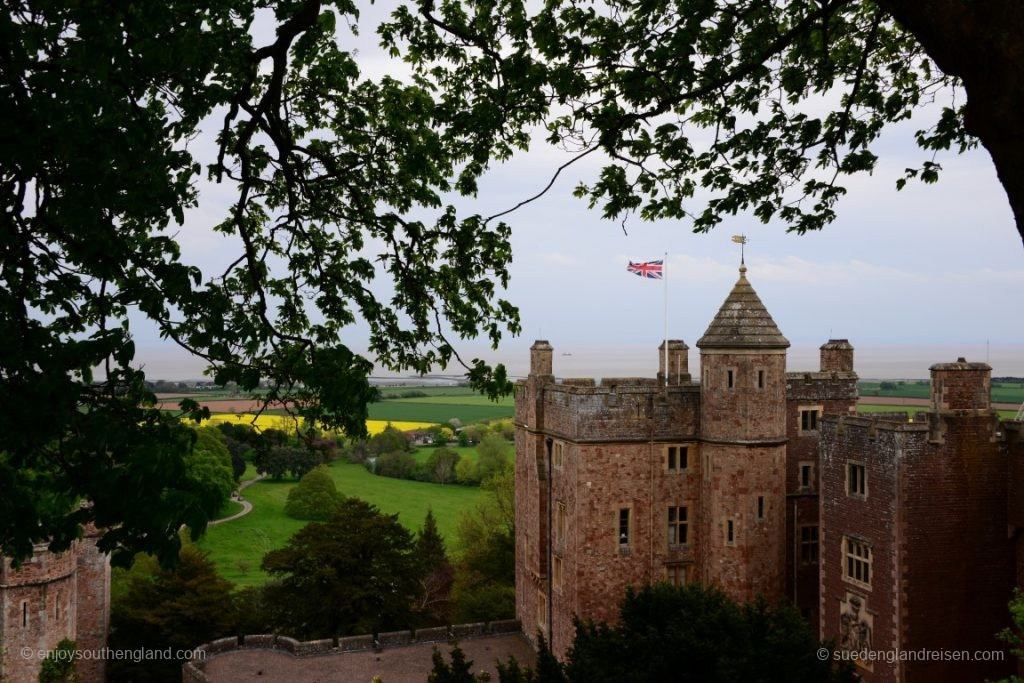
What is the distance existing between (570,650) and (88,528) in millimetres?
A: 28234

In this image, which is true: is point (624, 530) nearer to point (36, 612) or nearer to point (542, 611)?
point (542, 611)

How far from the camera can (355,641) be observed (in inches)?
1198

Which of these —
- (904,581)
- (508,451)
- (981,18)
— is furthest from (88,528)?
(508,451)

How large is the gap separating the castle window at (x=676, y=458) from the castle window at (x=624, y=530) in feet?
6.90

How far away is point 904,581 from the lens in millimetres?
18844

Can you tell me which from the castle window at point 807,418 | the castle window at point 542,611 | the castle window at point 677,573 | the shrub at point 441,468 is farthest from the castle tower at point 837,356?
the shrub at point 441,468

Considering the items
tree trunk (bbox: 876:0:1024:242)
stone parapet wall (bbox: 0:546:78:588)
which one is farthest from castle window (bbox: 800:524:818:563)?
stone parapet wall (bbox: 0:546:78:588)

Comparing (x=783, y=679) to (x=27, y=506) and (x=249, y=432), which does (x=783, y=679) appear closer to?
(x=249, y=432)

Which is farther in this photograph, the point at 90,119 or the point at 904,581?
the point at 904,581

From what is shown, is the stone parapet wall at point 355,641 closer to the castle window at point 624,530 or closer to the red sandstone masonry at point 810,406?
the castle window at point 624,530

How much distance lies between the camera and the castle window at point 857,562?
2028cm

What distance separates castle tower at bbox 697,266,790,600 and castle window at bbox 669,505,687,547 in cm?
103

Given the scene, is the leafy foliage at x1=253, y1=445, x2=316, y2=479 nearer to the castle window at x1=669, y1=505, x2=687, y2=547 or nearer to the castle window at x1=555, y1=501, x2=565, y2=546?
the castle window at x1=555, y1=501, x2=565, y2=546

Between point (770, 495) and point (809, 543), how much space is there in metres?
3.15
